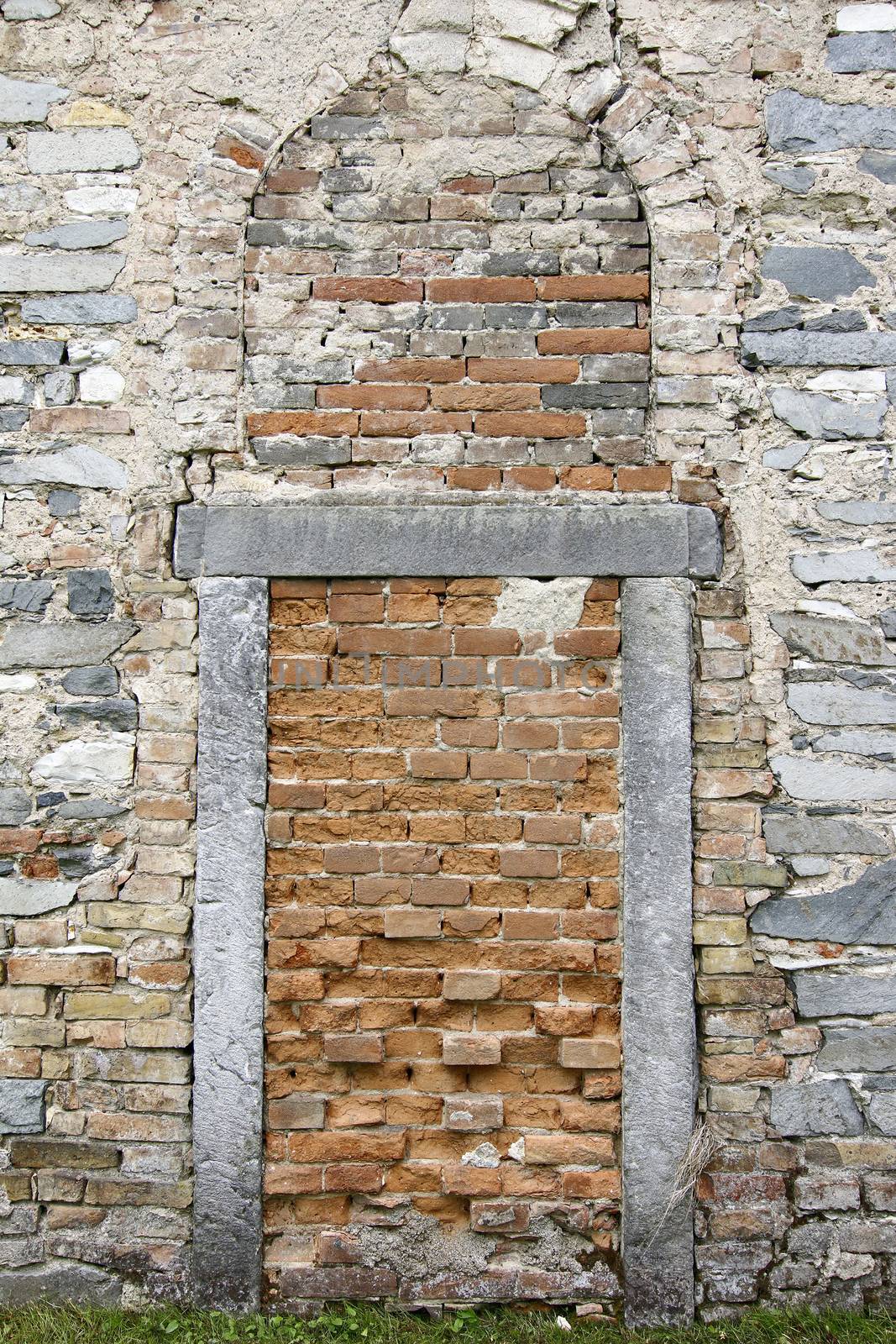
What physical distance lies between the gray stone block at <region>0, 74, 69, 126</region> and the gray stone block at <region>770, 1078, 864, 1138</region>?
3.24 metres

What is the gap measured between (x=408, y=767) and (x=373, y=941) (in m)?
0.46

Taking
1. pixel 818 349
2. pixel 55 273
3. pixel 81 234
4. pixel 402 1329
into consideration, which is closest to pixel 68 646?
pixel 55 273

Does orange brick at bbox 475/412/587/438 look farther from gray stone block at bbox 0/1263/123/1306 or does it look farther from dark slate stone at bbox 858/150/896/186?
gray stone block at bbox 0/1263/123/1306

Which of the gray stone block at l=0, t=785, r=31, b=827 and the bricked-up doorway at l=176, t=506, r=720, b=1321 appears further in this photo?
the gray stone block at l=0, t=785, r=31, b=827

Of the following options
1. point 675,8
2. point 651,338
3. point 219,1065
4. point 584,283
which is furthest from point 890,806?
point 675,8

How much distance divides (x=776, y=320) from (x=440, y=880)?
173 centimetres

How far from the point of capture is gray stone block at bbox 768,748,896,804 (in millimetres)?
2324

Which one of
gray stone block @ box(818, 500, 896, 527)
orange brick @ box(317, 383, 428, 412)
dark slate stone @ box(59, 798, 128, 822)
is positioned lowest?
dark slate stone @ box(59, 798, 128, 822)

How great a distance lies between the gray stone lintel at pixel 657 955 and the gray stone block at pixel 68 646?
135 centimetres

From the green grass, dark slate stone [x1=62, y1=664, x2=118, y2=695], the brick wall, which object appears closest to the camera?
the green grass

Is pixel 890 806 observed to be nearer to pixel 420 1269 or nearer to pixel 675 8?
pixel 420 1269

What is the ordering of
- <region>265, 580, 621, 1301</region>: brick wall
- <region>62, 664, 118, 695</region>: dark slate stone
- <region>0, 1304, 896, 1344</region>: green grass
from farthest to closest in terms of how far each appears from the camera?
1. <region>62, 664, 118, 695</region>: dark slate stone
2. <region>265, 580, 621, 1301</region>: brick wall
3. <region>0, 1304, 896, 1344</region>: green grass

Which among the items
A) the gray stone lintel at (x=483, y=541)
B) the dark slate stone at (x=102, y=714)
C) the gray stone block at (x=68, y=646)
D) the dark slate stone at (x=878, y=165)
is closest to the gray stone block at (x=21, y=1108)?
the dark slate stone at (x=102, y=714)

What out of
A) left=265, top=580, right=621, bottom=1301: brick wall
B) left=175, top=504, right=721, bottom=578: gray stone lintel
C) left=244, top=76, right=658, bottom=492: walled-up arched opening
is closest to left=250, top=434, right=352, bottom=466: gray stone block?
left=244, top=76, right=658, bottom=492: walled-up arched opening
